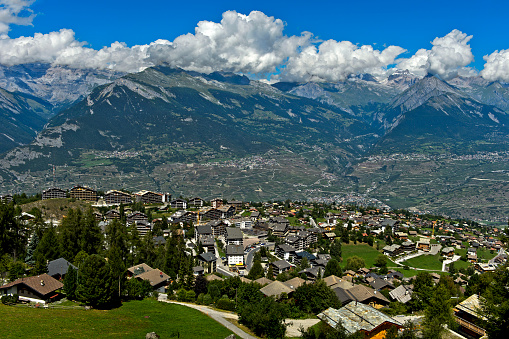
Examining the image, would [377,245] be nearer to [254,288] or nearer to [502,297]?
[254,288]

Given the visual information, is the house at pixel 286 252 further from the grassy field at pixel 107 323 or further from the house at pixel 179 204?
the house at pixel 179 204

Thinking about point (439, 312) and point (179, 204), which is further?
point (179, 204)

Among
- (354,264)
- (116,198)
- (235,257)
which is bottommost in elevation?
(354,264)

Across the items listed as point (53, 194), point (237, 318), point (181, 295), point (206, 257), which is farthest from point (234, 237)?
point (53, 194)

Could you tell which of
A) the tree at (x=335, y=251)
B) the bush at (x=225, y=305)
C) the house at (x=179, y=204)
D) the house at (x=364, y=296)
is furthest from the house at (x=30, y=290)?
the house at (x=179, y=204)

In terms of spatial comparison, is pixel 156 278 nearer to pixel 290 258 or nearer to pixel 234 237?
pixel 290 258

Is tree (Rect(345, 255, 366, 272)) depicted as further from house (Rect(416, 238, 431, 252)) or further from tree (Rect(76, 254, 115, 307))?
tree (Rect(76, 254, 115, 307))

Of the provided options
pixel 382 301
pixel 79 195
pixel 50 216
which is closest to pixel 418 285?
pixel 382 301
